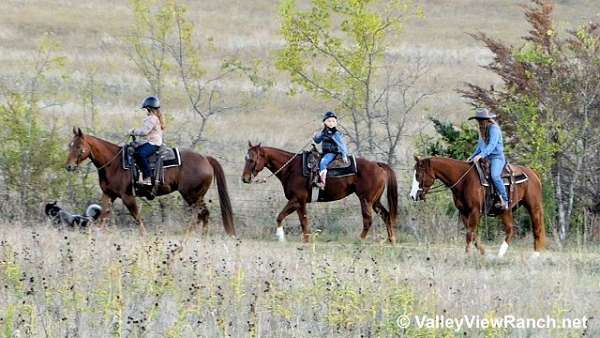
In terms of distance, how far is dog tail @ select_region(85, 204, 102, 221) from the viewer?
21.0m

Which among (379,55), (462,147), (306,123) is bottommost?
(306,123)

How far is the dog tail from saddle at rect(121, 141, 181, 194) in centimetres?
127

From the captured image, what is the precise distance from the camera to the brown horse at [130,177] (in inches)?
789

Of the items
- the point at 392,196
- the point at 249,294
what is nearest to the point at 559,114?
the point at 392,196

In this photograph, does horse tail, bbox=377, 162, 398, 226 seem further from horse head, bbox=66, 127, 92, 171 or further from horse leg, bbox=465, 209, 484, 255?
horse head, bbox=66, 127, 92, 171

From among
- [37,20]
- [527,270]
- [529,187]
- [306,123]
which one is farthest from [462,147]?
[37,20]

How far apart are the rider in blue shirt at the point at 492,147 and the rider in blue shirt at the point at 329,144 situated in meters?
2.70

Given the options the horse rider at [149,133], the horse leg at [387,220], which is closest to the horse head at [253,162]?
the horse rider at [149,133]

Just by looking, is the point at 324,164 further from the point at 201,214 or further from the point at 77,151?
the point at 77,151

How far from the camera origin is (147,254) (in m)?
13.3

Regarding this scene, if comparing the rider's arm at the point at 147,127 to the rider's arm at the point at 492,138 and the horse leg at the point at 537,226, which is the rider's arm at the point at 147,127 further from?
the horse leg at the point at 537,226

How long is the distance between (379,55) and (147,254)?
1237 centimetres

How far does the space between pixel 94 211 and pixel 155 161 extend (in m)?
1.69

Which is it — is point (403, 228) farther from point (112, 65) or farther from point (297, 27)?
point (112, 65)
